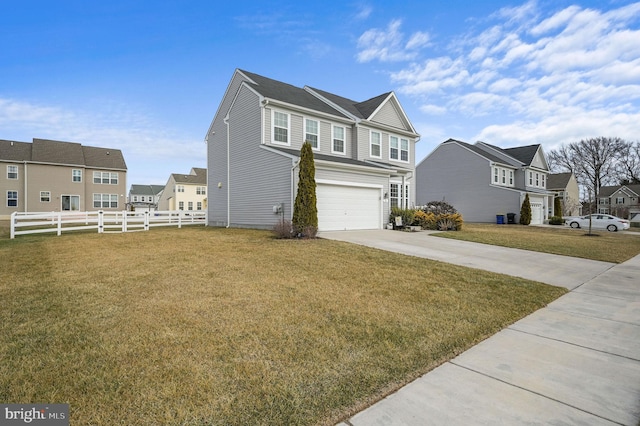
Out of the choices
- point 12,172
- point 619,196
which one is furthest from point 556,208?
point 12,172

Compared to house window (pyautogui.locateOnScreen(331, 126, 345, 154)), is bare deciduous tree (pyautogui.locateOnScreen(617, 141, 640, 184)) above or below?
above

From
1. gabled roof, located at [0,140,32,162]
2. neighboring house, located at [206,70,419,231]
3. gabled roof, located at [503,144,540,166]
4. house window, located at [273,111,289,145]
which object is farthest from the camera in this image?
gabled roof, located at [503,144,540,166]

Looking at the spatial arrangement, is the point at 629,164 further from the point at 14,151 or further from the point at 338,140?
the point at 14,151

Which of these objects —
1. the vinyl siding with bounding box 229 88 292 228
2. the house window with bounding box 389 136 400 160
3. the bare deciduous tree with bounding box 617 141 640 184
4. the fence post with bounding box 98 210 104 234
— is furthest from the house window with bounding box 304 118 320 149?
the bare deciduous tree with bounding box 617 141 640 184

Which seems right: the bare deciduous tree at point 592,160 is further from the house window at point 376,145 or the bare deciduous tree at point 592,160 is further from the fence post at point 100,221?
the fence post at point 100,221

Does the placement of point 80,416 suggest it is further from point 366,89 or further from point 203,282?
point 366,89

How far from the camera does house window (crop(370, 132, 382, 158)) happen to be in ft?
63.4

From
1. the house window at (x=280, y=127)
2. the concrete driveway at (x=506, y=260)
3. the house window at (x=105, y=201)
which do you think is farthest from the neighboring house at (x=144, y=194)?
the concrete driveway at (x=506, y=260)

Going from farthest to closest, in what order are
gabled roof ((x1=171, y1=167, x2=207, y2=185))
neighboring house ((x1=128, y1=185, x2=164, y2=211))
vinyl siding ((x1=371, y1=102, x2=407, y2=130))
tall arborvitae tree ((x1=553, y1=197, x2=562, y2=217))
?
neighboring house ((x1=128, y1=185, x2=164, y2=211))
gabled roof ((x1=171, y1=167, x2=207, y2=185))
tall arborvitae tree ((x1=553, y1=197, x2=562, y2=217))
vinyl siding ((x1=371, y1=102, x2=407, y2=130))

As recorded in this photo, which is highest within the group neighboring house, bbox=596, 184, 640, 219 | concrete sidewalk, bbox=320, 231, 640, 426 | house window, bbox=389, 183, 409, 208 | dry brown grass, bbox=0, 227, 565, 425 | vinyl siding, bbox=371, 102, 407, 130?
vinyl siding, bbox=371, 102, 407, 130

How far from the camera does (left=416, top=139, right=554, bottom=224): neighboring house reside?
Result: 28.7m

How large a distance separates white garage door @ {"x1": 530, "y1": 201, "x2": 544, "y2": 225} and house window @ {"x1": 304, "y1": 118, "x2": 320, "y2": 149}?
2516 cm

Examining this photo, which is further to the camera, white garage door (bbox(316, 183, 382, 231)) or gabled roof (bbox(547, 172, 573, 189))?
gabled roof (bbox(547, 172, 573, 189))

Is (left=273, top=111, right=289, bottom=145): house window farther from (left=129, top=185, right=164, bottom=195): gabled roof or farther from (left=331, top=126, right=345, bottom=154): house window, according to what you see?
(left=129, top=185, right=164, bottom=195): gabled roof
